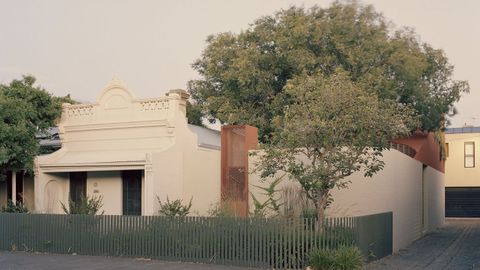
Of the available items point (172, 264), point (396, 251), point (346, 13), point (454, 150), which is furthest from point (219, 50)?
point (454, 150)

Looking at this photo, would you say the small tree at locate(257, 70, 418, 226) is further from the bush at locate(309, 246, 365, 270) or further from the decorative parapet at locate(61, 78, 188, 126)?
the decorative parapet at locate(61, 78, 188, 126)

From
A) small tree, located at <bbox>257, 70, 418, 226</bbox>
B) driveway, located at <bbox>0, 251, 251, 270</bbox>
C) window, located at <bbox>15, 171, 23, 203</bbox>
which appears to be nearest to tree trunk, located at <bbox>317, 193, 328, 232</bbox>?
small tree, located at <bbox>257, 70, 418, 226</bbox>

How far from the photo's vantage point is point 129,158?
79.0ft

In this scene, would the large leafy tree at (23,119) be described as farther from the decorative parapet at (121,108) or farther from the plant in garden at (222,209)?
the plant in garden at (222,209)

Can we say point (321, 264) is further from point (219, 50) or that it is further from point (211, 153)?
point (219, 50)

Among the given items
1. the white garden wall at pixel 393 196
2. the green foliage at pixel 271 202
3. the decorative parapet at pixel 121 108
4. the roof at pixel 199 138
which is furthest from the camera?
the roof at pixel 199 138

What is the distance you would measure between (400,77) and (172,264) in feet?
50.2

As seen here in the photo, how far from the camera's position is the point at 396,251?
22.7 m

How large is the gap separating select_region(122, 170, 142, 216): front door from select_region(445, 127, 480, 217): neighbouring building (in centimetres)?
2988

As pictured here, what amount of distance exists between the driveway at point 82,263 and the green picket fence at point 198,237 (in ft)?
1.47

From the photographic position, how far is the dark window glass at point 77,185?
2689 cm

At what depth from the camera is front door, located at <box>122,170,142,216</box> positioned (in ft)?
84.2

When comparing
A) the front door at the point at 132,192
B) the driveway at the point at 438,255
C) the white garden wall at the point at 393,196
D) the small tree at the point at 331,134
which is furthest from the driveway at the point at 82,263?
the front door at the point at 132,192

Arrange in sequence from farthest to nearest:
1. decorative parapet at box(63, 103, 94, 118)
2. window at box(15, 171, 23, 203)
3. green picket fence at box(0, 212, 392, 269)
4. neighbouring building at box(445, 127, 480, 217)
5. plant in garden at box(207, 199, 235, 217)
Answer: neighbouring building at box(445, 127, 480, 217)
window at box(15, 171, 23, 203)
decorative parapet at box(63, 103, 94, 118)
plant in garden at box(207, 199, 235, 217)
green picket fence at box(0, 212, 392, 269)
